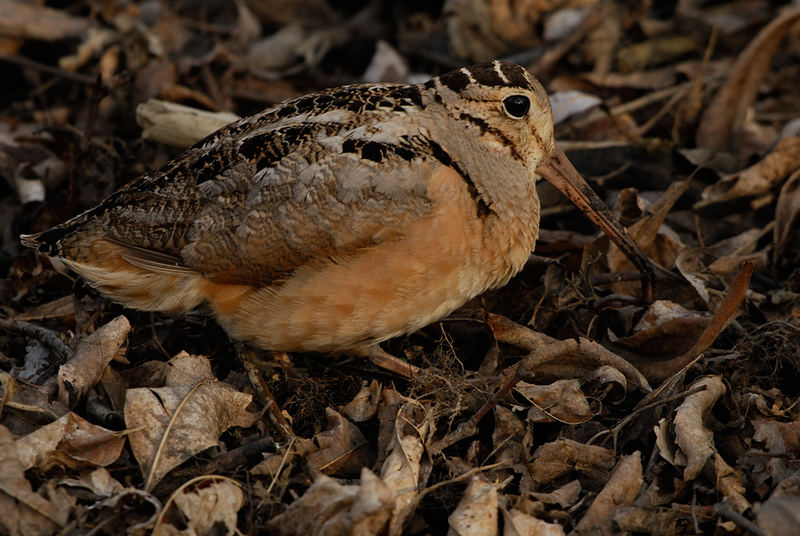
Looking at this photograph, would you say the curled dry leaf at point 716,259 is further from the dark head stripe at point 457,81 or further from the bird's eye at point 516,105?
the dark head stripe at point 457,81

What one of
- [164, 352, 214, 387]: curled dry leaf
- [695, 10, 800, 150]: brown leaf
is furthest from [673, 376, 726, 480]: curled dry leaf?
[695, 10, 800, 150]: brown leaf

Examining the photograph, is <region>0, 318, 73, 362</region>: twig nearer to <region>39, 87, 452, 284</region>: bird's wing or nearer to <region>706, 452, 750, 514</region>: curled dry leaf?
<region>39, 87, 452, 284</region>: bird's wing

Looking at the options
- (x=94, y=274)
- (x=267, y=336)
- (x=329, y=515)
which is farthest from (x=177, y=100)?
(x=329, y=515)

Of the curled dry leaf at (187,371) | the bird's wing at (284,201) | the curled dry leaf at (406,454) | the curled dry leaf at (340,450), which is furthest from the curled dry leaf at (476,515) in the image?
the curled dry leaf at (187,371)

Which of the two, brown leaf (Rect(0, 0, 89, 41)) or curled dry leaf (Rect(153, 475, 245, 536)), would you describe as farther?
brown leaf (Rect(0, 0, 89, 41))

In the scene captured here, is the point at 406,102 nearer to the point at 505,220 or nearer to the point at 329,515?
the point at 505,220
